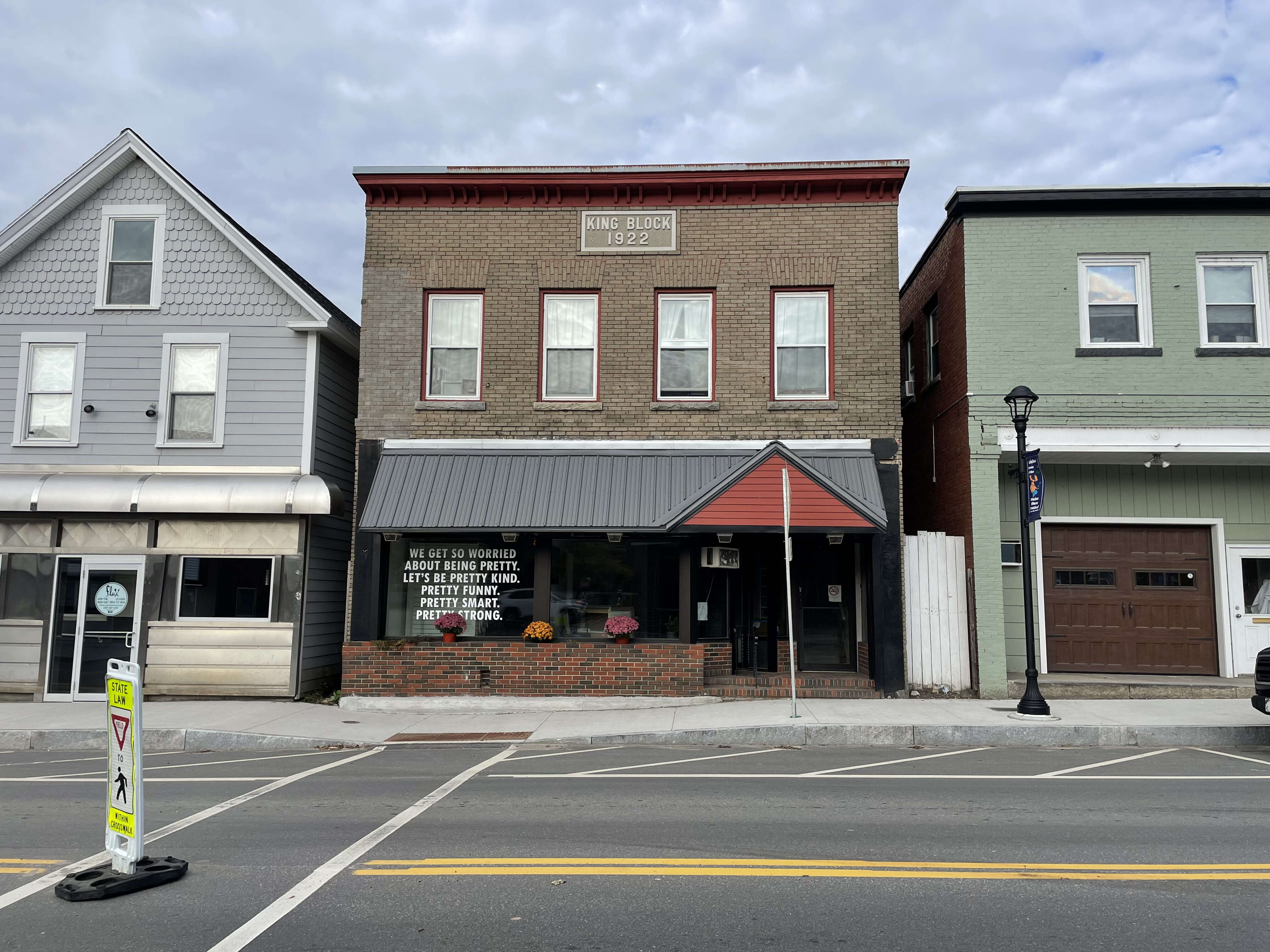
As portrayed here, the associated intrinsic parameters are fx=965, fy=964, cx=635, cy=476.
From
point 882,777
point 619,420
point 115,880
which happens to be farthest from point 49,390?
point 882,777

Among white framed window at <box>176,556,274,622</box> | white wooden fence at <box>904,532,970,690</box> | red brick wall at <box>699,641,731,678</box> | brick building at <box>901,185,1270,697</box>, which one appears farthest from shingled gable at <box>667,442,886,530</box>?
white framed window at <box>176,556,274,622</box>

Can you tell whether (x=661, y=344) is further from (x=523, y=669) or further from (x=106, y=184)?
(x=106, y=184)

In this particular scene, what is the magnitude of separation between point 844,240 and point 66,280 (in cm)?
1258

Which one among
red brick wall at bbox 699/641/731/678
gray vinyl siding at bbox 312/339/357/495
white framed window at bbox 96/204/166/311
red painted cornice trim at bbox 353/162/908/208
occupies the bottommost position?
red brick wall at bbox 699/641/731/678

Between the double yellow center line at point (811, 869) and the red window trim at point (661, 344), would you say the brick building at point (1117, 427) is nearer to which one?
the red window trim at point (661, 344)

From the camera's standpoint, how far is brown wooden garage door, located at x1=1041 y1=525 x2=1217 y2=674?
49.2 ft

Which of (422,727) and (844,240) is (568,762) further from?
(844,240)

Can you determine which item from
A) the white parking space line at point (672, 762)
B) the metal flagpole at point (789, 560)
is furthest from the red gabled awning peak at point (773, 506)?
the white parking space line at point (672, 762)

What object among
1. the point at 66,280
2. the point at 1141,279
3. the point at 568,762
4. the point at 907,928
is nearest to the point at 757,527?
the point at 568,762

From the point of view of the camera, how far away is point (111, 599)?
14.9 m

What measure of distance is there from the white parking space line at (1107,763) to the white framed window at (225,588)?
11161 millimetres

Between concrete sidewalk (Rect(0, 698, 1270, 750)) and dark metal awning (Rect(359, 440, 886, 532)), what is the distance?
8.73ft

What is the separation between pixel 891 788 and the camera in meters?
8.49

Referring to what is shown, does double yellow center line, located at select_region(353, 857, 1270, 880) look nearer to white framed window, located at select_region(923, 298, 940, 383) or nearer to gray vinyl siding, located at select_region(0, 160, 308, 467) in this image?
gray vinyl siding, located at select_region(0, 160, 308, 467)
